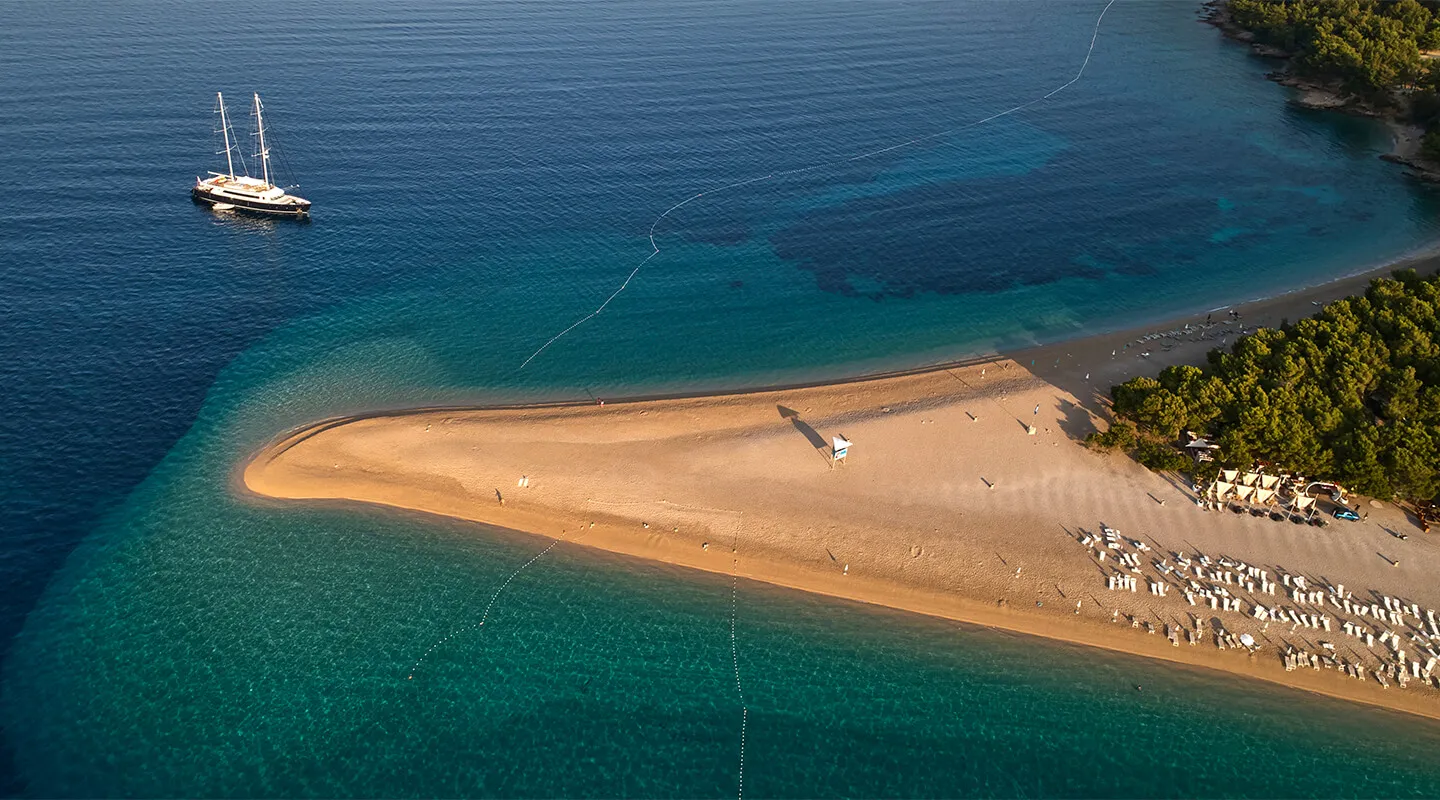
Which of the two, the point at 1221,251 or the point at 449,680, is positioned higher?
the point at 1221,251

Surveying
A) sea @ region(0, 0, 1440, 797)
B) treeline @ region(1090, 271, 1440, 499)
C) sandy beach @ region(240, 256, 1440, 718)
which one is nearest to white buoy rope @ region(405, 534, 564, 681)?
sea @ region(0, 0, 1440, 797)

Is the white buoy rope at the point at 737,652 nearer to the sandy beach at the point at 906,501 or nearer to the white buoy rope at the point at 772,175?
the sandy beach at the point at 906,501

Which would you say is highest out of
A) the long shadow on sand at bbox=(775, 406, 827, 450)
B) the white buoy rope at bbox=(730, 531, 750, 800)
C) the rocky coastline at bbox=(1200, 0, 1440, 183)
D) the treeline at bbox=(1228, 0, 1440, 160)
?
the treeline at bbox=(1228, 0, 1440, 160)

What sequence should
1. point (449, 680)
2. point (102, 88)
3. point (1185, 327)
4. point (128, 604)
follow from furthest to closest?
point (102, 88) → point (1185, 327) → point (128, 604) → point (449, 680)

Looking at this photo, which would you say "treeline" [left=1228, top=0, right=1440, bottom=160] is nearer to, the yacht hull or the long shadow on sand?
the long shadow on sand

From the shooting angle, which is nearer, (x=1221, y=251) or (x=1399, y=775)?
(x=1399, y=775)

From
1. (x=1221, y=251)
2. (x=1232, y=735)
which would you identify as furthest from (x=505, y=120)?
(x=1232, y=735)

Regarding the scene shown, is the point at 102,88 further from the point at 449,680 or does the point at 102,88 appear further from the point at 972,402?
the point at 972,402

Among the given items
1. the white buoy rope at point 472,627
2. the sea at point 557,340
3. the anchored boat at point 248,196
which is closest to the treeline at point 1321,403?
the sea at point 557,340

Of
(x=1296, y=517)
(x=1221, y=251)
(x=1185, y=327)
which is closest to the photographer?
(x=1296, y=517)
